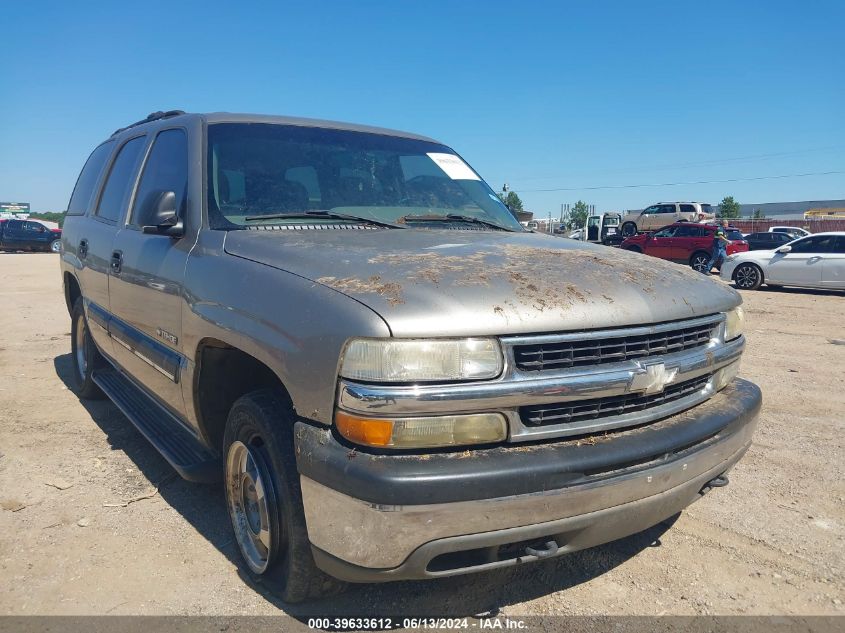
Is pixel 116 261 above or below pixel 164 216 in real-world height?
below

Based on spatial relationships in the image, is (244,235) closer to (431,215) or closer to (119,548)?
(431,215)

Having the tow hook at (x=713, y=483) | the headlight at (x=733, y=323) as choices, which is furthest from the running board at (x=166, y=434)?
the headlight at (x=733, y=323)

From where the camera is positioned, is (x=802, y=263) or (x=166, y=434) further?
(x=802, y=263)

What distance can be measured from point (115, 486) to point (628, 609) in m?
2.75

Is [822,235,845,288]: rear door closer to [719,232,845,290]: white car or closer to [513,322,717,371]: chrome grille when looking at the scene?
[719,232,845,290]: white car

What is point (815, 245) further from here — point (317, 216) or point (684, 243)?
point (317, 216)

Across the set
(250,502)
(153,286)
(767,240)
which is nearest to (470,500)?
(250,502)

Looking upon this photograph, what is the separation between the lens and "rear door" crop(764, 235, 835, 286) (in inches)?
576

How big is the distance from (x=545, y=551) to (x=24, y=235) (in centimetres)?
3163

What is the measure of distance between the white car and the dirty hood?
1357 centimetres

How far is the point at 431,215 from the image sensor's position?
350cm

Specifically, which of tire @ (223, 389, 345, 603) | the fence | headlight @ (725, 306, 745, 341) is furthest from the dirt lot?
the fence

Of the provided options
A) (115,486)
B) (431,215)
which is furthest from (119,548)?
(431,215)

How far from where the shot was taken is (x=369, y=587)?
264 centimetres
